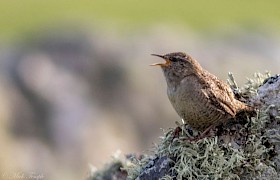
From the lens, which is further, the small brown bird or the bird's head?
the bird's head

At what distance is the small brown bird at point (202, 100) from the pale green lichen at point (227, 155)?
98mm

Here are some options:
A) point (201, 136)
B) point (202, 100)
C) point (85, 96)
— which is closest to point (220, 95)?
point (202, 100)

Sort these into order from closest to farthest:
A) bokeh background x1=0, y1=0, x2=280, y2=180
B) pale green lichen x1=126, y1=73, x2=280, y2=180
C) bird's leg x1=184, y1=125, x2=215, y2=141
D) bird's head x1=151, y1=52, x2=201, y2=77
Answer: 1. pale green lichen x1=126, y1=73, x2=280, y2=180
2. bird's leg x1=184, y1=125, x2=215, y2=141
3. bird's head x1=151, y1=52, x2=201, y2=77
4. bokeh background x1=0, y1=0, x2=280, y2=180

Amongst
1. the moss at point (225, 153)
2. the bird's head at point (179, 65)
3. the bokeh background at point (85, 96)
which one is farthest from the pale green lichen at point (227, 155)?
the bokeh background at point (85, 96)

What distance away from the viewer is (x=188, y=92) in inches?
185

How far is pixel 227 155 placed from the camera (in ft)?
14.7

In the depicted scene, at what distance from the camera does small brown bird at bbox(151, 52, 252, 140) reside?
4.62 metres

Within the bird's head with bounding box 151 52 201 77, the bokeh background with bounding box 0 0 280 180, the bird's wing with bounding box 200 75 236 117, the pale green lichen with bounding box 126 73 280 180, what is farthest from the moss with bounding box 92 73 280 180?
the bokeh background with bounding box 0 0 280 180

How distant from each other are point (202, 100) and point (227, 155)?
384mm

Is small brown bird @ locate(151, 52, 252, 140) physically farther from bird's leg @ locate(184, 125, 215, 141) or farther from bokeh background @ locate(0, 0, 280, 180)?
bokeh background @ locate(0, 0, 280, 180)

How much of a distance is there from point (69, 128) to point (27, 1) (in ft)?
79.5

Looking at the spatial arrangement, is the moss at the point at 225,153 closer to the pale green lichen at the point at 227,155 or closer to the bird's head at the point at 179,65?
the pale green lichen at the point at 227,155

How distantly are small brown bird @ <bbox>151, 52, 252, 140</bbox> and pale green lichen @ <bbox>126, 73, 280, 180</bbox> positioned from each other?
0.32ft

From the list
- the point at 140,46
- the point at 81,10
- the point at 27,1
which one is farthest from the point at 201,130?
the point at 27,1
